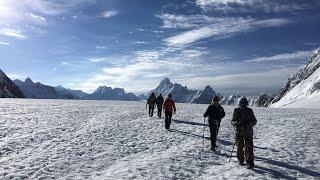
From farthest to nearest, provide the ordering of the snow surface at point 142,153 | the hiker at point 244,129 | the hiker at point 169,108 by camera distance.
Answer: the hiker at point 169,108 < the hiker at point 244,129 < the snow surface at point 142,153

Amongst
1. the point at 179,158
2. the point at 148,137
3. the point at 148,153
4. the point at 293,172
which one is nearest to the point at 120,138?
the point at 148,137

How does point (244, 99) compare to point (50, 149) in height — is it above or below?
above

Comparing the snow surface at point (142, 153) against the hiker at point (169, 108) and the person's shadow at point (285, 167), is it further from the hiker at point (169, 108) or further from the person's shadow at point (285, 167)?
the hiker at point (169, 108)

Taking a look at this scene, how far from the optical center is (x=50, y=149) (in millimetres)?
20438

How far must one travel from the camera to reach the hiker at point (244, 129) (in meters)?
17.1

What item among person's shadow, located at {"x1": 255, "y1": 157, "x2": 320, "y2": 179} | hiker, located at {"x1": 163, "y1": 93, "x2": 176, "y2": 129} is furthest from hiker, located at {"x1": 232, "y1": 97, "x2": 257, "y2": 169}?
hiker, located at {"x1": 163, "y1": 93, "x2": 176, "y2": 129}

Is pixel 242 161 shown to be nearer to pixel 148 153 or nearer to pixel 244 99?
pixel 244 99

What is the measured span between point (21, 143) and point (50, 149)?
2.22 m

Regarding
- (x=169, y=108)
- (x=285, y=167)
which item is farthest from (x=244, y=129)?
(x=169, y=108)

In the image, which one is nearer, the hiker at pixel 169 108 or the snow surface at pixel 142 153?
the snow surface at pixel 142 153

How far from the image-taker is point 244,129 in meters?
17.3

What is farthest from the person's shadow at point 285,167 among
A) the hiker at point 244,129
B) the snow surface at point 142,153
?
the hiker at point 244,129

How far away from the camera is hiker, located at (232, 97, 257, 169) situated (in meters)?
17.1

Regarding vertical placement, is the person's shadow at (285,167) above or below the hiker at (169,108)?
below
